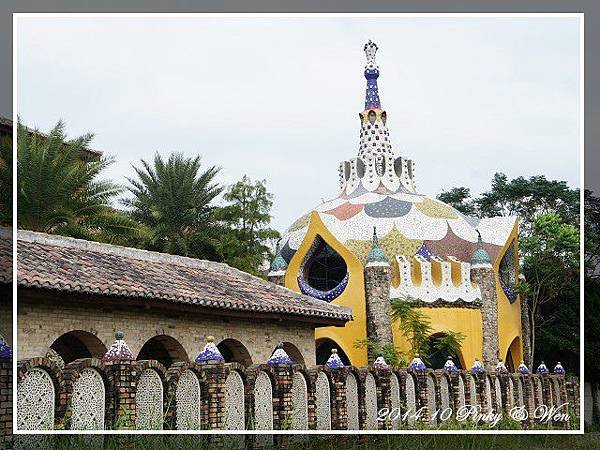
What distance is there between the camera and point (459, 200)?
41.0 ft

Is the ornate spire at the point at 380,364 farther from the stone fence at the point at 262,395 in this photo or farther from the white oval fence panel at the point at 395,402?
the white oval fence panel at the point at 395,402

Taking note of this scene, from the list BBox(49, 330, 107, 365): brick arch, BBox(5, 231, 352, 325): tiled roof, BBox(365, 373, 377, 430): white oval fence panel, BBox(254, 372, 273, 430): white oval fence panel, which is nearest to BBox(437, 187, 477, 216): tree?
BBox(5, 231, 352, 325): tiled roof

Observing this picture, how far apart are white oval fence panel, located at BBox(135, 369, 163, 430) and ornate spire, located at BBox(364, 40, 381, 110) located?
13.8 feet

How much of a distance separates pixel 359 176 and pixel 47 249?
3.98 meters

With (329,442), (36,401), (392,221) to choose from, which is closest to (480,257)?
(392,221)

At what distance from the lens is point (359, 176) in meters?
12.7

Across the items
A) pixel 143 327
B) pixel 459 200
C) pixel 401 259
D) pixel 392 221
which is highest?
pixel 459 200

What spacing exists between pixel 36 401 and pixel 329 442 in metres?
3.25

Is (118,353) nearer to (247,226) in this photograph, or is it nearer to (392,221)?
(247,226)

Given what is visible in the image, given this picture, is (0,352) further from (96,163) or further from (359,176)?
(359,176)

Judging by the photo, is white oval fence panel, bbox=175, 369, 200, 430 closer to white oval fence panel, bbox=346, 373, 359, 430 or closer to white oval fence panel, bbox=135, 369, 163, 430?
white oval fence panel, bbox=135, 369, 163, 430

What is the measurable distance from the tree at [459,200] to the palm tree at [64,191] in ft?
12.4

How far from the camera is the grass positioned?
9367mm

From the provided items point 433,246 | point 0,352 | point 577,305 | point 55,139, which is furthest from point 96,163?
point 577,305
